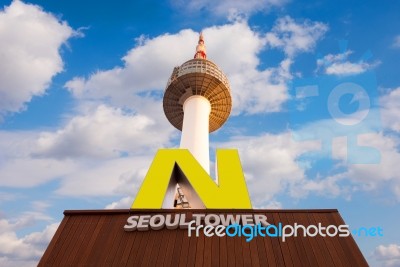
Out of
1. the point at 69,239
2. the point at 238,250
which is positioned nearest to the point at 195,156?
the point at 69,239

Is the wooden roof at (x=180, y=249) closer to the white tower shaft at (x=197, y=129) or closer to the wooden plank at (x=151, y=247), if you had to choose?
the wooden plank at (x=151, y=247)

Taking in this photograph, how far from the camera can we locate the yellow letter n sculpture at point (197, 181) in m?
14.4

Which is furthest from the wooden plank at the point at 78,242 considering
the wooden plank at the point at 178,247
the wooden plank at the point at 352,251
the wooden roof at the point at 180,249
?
the wooden plank at the point at 352,251

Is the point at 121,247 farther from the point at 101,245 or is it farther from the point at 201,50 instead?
the point at 201,50

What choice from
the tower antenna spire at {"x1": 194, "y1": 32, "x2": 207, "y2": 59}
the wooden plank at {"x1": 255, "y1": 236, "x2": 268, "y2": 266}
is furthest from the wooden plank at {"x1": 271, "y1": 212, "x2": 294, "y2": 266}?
the tower antenna spire at {"x1": 194, "y1": 32, "x2": 207, "y2": 59}

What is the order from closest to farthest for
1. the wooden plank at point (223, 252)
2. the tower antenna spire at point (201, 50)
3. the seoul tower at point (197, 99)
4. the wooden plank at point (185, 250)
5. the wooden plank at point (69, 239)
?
the wooden plank at point (223, 252) → the wooden plank at point (185, 250) → the wooden plank at point (69, 239) → the seoul tower at point (197, 99) → the tower antenna spire at point (201, 50)

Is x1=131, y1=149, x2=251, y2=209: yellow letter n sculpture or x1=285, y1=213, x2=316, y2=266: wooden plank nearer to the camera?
x1=285, y1=213, x2=316, y2=266: wooden plank

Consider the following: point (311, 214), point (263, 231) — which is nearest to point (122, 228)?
point (263, 231)

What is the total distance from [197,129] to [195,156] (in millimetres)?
4110

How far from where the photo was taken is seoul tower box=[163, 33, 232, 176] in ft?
112

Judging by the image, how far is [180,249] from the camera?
11.6 metres

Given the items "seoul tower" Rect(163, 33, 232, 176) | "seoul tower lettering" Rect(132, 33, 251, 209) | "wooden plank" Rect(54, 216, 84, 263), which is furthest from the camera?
"seoul tower" Rect(163, 33, 232, 176)

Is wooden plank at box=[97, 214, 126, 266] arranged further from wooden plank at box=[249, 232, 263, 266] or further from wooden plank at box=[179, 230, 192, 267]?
wooden plank at box=[249, 232, 263, 266]

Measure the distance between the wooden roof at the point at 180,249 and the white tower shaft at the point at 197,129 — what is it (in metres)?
18.8
